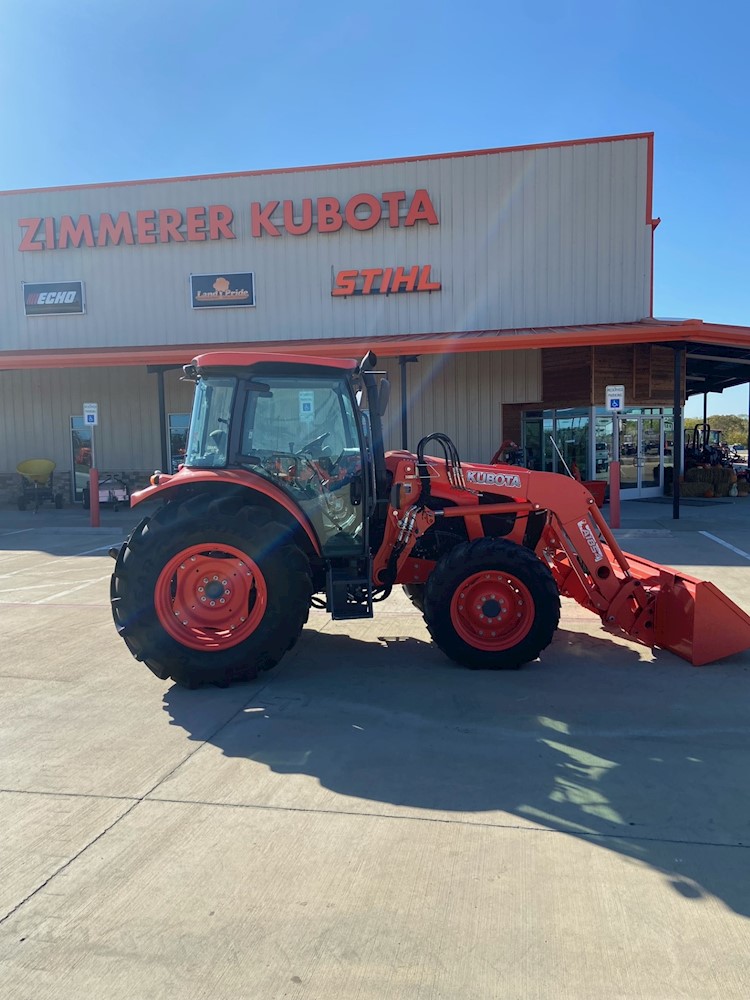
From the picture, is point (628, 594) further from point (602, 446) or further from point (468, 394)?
point (602, 446)

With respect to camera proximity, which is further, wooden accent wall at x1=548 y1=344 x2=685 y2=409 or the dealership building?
wooden accent wall at x1=548 y1=344 x2=685 y2=409

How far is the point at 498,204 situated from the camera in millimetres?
16531

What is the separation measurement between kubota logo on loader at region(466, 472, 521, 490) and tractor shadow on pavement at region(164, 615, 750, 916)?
1.36 m

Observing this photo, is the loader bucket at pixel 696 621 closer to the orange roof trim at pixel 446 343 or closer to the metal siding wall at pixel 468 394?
the orange roof trim at pixel 446 343

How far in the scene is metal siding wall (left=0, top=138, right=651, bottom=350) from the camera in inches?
636

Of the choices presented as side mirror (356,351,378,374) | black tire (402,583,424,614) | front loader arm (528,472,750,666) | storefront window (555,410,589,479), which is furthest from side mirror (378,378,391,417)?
storefront window (555,410,589,479)

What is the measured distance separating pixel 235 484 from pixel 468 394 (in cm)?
1299

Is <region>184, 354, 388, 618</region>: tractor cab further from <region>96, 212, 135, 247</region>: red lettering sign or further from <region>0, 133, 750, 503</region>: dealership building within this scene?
<region>96, 212, 135, 247</region>: red lettering sign

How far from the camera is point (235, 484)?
510cm

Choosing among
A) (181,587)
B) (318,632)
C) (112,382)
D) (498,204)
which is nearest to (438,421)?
(498,204)

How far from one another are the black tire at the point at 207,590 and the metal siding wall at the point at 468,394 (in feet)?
40.7

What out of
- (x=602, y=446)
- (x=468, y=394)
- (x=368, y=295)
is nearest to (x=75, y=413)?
(x=368, y=295)

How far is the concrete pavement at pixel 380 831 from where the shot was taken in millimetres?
2422

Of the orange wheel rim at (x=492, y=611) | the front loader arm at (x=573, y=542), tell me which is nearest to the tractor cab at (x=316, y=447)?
the front loader arm at (x=573, y=542)
